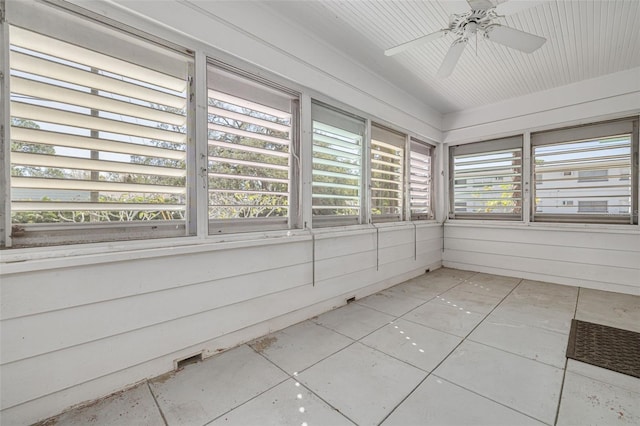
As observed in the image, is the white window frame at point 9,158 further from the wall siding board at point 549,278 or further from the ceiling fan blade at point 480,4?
the wall siding board at point 549,278

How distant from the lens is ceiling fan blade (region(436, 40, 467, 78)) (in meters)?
2.15

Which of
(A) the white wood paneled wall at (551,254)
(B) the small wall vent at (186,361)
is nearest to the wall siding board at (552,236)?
(A) the white wood paneled wall at (551,254)

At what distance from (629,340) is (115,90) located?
4.23 m

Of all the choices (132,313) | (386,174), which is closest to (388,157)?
(386,174)

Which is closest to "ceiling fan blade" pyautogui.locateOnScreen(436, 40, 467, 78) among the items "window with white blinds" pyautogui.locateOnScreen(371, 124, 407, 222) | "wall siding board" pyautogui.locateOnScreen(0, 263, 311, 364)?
"window with white blinds" pyautogui.locateOnScreen(371, 124, 407, 222)

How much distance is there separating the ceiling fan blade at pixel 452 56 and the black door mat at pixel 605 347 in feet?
8.19

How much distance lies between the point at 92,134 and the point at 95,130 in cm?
3

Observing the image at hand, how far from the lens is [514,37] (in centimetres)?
196

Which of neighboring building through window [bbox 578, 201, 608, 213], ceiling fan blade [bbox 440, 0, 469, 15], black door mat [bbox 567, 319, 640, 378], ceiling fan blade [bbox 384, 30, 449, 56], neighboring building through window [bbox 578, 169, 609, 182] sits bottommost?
black door mat [bbox 567, 319, 640, 378]

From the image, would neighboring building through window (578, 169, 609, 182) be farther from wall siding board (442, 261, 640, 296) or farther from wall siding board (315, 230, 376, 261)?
wall siding board (315, 230, 376, 261)

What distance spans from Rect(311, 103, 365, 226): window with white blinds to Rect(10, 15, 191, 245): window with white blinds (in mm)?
1282

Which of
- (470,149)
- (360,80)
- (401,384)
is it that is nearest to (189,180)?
(401,384)

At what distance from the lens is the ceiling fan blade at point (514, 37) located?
1.89 meters

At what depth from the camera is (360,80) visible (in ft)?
10.2
